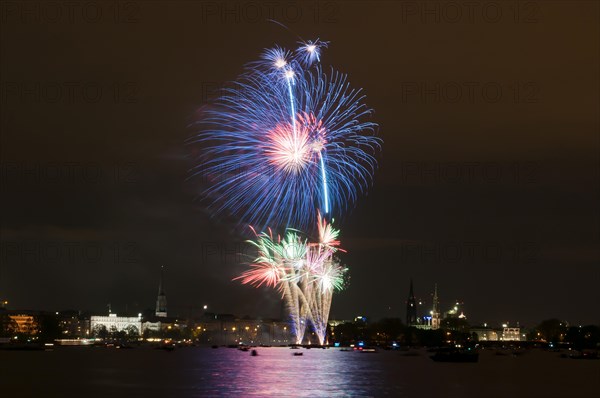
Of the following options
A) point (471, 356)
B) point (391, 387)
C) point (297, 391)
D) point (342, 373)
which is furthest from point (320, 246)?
point (471, 356)

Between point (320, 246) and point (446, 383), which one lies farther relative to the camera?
point (320, 246)

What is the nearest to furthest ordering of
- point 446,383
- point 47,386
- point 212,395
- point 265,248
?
point 212,395
point 47,386
point 446,383
point 265,248

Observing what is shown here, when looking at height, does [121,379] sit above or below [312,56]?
below

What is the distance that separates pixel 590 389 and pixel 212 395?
39.5m

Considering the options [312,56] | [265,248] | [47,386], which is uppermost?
[312,56]

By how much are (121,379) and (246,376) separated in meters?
13.6

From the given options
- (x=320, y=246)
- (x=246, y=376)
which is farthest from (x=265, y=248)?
(x=246, y=376)

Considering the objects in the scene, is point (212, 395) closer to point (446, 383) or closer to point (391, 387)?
point (391, 387)

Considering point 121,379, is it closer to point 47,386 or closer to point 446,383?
point 47,386

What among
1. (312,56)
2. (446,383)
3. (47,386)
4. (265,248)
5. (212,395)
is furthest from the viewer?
(265,248)

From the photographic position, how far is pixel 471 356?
16838 centimetres

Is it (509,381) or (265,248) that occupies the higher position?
(265,248)

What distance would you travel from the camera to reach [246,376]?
105m

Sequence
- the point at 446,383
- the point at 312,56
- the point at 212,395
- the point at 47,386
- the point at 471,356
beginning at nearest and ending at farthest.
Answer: the point at 312,56, the point at 212,395, the point at 47,386, the point at 446,383, the point at 471,356
